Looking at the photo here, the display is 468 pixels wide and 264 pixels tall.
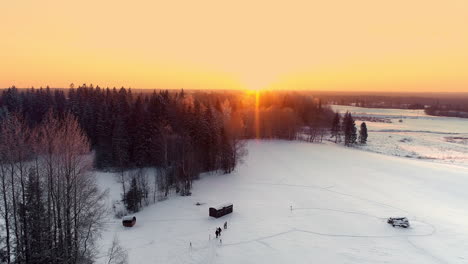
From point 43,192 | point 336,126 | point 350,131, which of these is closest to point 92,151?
point 43,192

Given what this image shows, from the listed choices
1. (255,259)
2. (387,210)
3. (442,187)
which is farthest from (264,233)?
(442,187)

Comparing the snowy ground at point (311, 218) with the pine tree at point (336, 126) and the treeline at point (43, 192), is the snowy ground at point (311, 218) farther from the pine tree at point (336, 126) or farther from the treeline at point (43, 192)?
the pine tree at point (336, 126)

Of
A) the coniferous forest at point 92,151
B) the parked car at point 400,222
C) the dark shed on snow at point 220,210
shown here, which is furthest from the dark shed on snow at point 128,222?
the parked car at point 400,222

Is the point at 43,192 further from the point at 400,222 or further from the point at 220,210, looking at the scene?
the point at 400,222

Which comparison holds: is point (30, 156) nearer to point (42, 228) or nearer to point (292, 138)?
point (42, 228)

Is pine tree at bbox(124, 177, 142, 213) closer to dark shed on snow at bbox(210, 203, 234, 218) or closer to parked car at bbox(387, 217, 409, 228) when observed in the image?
dark shed on snow at bbox(210, 203, 234, 218)

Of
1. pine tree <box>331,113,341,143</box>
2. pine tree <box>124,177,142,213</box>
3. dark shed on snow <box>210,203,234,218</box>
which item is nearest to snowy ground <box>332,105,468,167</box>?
pine tree <box>331,113,341,143</box>

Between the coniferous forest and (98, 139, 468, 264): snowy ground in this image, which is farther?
(98, 139, 468, 264): snowy ground
